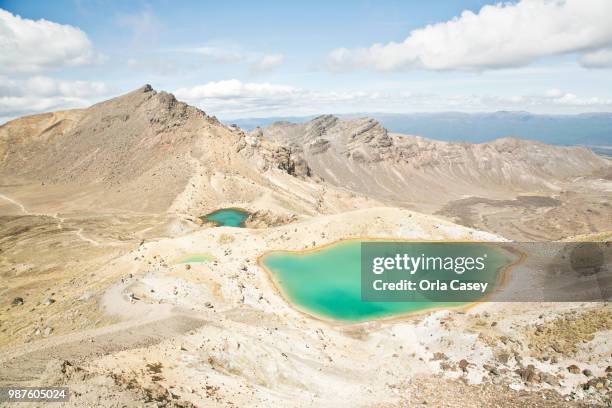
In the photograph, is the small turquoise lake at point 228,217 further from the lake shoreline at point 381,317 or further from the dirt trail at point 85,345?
the dirt trail at point 85,345

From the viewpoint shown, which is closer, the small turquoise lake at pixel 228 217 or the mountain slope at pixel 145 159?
the small turquoise lake at pixel 228 217

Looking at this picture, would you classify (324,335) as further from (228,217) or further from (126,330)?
(228,217)

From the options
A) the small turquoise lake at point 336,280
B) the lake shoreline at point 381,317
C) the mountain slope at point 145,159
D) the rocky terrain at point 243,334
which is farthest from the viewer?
the mountain slope at point 145,159

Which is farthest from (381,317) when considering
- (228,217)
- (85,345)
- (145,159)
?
(145,159)

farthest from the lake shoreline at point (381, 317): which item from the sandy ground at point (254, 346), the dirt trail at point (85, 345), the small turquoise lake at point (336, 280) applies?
the dirt trail at point (85, 345)

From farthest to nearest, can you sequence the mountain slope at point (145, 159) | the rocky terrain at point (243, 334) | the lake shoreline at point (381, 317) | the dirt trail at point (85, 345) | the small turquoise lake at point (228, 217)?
the mountain slope at point (145, 159) < the small turquoise lake at point (228, 217) < the lake shoreline at point (381, 317) < the rocky terrain at point (243, 334) < the dirt trail at point (85, 345)

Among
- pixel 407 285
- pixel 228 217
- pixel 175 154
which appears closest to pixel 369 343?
pixel 407 285
